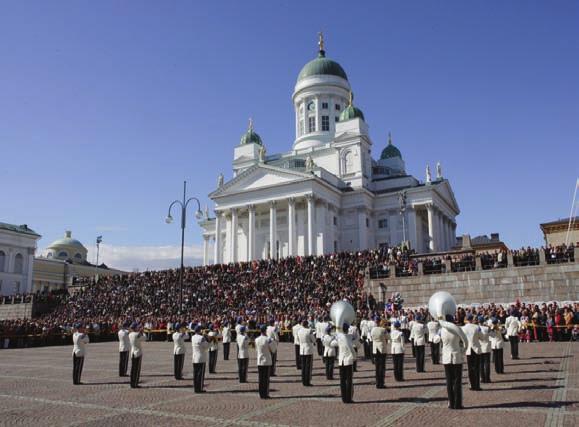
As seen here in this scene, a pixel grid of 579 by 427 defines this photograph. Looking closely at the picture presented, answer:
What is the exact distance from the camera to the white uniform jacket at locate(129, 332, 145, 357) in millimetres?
14320

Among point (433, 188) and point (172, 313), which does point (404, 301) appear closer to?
point (172, 313)

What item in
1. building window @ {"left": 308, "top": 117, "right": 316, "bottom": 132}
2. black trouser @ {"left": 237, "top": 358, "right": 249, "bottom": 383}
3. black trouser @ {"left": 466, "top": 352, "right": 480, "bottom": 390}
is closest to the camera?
black trouser @ {"left": 466, "top": 352, "right": 480, "bottom": 390}

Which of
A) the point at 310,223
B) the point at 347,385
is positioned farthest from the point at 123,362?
the point at 310,223

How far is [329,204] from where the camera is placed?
62688 millimetres

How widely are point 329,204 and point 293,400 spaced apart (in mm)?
51849

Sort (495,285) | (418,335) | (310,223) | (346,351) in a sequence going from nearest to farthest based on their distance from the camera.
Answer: (346,351) → (418,335) → (495,285) → (310,223)

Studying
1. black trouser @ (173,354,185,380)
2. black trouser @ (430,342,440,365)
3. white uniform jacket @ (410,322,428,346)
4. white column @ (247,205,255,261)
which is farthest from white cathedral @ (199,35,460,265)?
black trouser @ (173,354,185,380)

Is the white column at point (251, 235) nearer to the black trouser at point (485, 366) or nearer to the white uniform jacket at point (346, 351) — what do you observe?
Result: the black trouser at point (485, 366)

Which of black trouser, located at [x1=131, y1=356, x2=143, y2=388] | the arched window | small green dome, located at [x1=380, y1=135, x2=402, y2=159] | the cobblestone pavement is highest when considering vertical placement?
small green dome, located at [x1=380, y1=135, x2=402, y2=159]

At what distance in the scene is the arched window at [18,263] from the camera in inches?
2926

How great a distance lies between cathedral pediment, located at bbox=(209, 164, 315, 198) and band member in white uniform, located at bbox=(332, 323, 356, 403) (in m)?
48.4

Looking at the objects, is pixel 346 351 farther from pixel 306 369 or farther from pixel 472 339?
pixel 472 339

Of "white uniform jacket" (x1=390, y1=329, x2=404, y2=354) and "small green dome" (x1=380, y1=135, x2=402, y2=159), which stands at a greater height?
"small green dome" (x1=380, y1=135, x2=402, y2=159)

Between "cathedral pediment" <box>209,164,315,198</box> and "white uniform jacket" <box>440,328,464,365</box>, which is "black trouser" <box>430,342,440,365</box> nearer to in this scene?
"white uniform jacket" <box>440,328,464,365</box>
